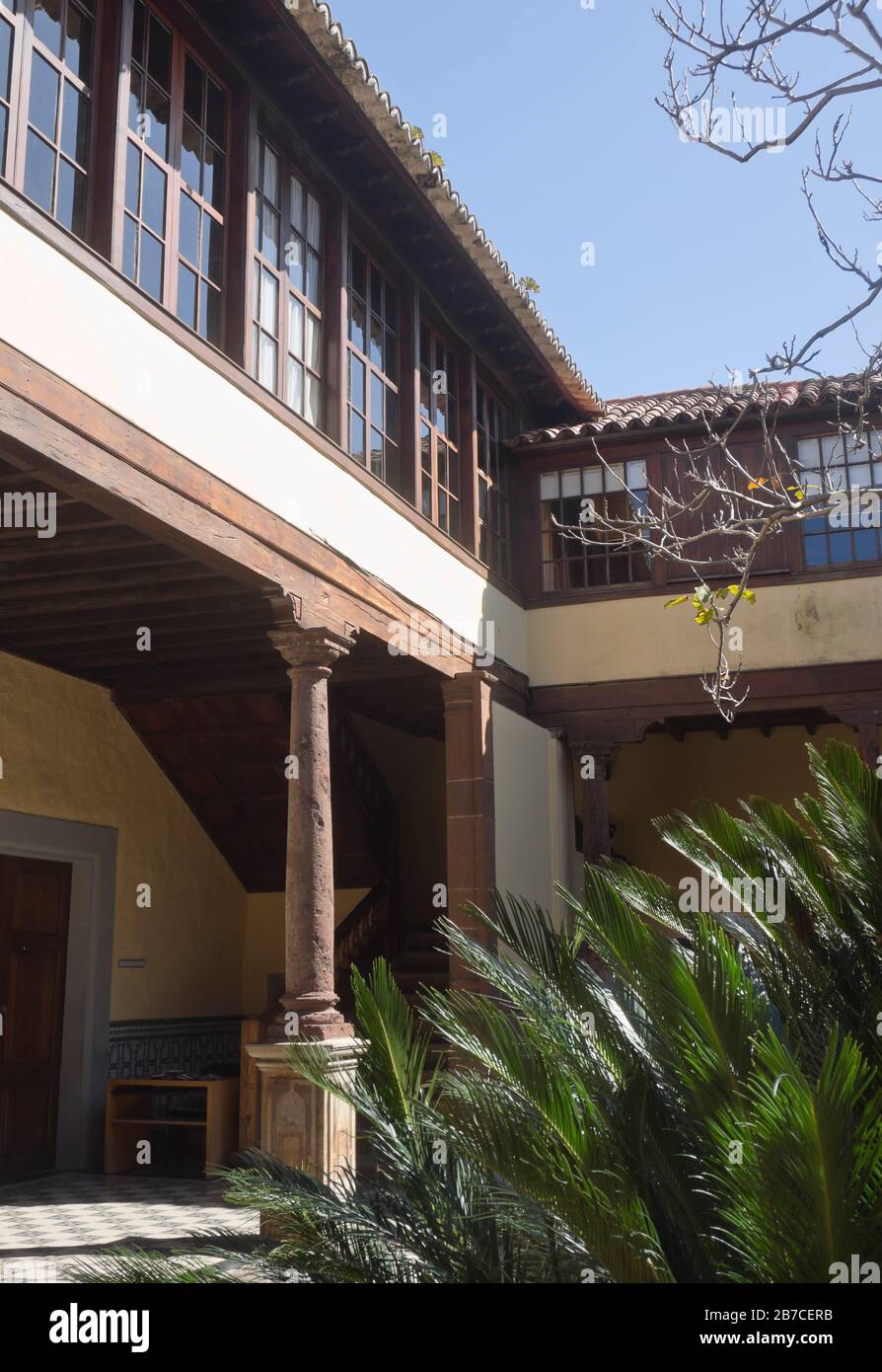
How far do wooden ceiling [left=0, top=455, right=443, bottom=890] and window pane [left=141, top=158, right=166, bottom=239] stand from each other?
1372 mm

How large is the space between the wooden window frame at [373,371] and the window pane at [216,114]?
4.75ft

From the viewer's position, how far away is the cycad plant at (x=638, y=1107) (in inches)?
100

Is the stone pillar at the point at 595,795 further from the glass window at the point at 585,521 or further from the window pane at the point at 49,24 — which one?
the window pane at the point at 49,24

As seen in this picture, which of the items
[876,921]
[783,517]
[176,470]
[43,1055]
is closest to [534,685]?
[43,1055]

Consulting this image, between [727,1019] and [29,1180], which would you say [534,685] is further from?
[727,1019]

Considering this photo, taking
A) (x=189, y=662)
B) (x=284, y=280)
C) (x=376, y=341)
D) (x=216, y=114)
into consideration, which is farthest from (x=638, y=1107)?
(x=189, y=662)

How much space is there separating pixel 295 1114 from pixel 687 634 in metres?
5.75

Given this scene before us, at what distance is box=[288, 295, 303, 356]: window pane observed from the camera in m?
7.91

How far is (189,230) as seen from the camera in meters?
6.93

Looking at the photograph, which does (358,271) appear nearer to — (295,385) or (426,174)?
(426,174)

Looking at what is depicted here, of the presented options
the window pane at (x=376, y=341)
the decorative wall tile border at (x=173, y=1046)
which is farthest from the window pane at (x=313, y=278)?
the decorative wall tile border at (x=173, y=1046)

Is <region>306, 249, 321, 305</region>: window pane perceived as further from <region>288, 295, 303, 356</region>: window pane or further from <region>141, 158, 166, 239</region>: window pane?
<region>141, 158, 166, 239</region>: window pane

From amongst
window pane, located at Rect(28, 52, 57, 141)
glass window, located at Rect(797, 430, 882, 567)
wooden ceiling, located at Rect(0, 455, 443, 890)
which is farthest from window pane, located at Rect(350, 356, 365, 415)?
glass window, located at Rect(797, 430, 882, 567)

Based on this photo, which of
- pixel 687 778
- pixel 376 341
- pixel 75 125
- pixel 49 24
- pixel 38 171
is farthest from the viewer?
pixel 687 778
